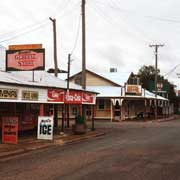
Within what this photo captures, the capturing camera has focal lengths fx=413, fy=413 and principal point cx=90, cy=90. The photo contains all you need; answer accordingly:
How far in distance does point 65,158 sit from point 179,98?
78.4 metres

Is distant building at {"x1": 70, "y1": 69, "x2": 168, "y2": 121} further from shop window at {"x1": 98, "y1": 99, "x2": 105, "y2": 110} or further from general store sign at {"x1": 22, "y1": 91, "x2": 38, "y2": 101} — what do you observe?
general store sign at {"x1": 22, "y1": 91, "x2": 38, "y2": 101}

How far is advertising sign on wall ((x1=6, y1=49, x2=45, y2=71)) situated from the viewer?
21.8m

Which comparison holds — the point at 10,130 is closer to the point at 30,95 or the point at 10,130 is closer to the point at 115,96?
the point at 30,95

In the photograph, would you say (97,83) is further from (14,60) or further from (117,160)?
(117,160)

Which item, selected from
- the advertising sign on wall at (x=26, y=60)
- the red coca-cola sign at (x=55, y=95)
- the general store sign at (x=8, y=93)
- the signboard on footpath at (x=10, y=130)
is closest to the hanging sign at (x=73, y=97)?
the red coca-cola sign at (x=55, y=95)

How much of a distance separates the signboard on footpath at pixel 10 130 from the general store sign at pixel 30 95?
1292 millimetres

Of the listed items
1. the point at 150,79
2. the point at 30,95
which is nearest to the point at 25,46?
the point at 30,95

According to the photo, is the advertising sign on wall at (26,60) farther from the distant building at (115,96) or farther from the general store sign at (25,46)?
the distant building at (115,96)

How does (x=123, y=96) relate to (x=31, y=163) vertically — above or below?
above

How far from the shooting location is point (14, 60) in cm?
2266

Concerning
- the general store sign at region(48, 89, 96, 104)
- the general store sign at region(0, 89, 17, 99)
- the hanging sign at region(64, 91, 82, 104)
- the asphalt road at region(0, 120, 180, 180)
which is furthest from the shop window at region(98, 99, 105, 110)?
the asphalt road at region(0, 120, 180, 180)

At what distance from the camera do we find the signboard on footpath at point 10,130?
60.8 ft

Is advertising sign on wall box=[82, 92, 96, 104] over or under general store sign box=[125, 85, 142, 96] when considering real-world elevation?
under

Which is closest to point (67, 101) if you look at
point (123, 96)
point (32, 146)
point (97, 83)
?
point (32, 146)
